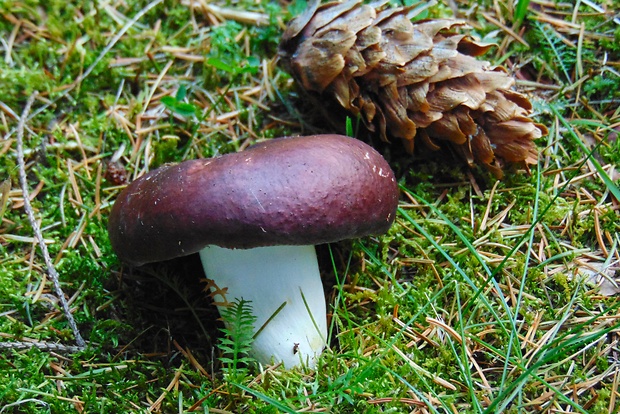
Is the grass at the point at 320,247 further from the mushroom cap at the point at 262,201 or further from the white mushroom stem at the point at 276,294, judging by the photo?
the mushroom cap at the point at 262,201

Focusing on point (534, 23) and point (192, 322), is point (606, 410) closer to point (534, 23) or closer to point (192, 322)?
point (192, 322)

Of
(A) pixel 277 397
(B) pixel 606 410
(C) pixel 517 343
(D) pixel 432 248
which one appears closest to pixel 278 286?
(A) pixel 277 397

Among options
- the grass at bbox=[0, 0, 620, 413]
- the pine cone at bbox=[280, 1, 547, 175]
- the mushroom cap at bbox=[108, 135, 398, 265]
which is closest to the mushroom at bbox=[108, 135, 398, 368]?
the mushroom cap at bbox=[108, 135, 398, 265]

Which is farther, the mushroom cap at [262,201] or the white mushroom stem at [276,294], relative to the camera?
the white mushroom stem at [276,294]

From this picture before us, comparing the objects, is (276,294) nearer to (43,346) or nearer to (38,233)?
(43,346)

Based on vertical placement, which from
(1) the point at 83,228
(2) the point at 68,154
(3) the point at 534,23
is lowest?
(1) the point at 83,228

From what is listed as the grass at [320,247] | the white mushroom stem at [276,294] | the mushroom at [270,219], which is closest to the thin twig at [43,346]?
the grass at [320,247]
